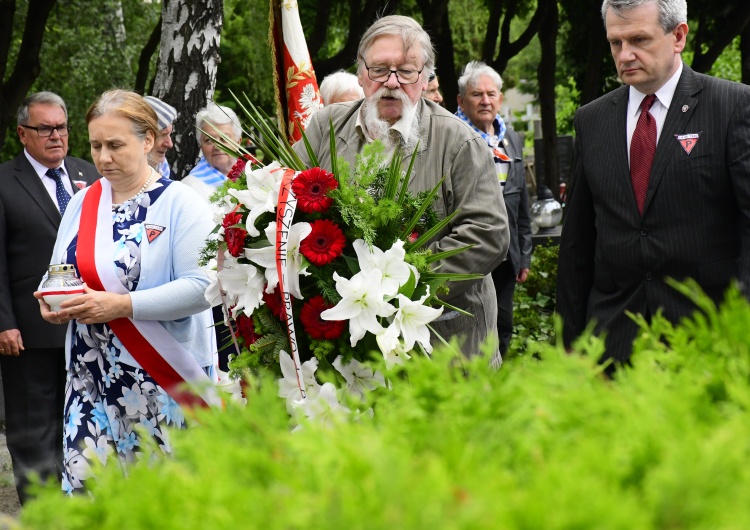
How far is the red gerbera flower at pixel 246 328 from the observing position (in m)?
3.54

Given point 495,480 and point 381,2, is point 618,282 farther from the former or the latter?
point 381,2

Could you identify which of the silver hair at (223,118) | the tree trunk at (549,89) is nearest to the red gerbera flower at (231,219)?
the silver hair at (223,118)

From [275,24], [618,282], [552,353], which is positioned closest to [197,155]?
[275,24]

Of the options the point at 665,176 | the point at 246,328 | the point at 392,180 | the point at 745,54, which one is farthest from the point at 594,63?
the point at 246,328

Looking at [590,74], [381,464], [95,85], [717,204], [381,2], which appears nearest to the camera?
[381,464]

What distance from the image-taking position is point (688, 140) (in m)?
3.83

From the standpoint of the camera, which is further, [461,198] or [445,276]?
[461,198]

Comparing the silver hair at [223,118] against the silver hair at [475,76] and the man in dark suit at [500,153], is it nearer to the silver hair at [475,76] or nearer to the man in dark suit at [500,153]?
the man in dark suit at [500,153]

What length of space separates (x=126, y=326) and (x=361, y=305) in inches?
55.6

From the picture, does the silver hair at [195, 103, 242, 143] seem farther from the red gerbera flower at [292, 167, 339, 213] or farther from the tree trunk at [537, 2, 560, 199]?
the tree trunk at [537, 2, 560, 199]

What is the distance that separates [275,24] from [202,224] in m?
2.73

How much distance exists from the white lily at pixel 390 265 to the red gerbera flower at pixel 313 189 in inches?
6.6

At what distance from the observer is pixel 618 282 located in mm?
4031

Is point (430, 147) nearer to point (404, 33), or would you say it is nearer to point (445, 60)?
point (404, 33)
